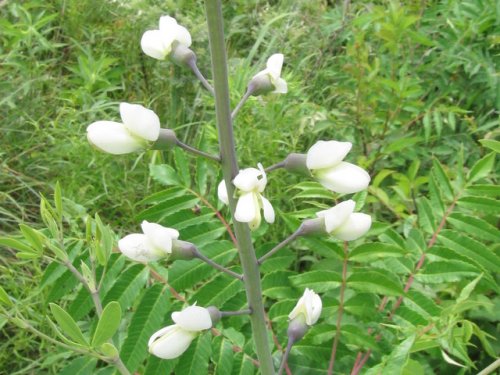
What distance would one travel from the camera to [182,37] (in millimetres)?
1245

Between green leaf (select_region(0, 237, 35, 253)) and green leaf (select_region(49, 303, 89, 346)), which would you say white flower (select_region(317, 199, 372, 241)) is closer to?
green leaf (select_region(49, 303, 89, 346))

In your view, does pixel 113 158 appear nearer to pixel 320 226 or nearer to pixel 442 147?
pixel 442 147

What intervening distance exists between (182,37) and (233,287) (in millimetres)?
620

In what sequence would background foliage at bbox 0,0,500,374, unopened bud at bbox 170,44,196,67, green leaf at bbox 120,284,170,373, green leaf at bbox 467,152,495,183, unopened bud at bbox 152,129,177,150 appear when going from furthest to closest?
green leaf at bbox 467,152,495,183, background foliage at bbox 0,0,500,374, green leaf at bbox 120,284,170,373, unopened bud at bbox 170,44,196,67, unopened bud at bbox 152,129,177,150

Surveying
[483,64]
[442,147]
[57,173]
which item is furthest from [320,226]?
[57,173]

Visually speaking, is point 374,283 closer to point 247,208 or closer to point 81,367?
point 247,208

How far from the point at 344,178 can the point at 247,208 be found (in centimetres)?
20

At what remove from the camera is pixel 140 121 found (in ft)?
3.54

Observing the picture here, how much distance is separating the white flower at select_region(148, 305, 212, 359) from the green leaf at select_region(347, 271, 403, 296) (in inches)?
19.8

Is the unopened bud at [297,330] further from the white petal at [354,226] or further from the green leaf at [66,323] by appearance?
the green leaf at [66,323]

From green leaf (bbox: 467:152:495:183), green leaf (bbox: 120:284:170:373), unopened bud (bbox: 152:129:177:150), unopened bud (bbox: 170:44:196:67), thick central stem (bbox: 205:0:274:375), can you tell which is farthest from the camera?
green leaf (bbox: 467:152:495:183)

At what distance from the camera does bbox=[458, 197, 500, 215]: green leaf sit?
1.58 m

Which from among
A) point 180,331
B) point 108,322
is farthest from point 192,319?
point 108,322

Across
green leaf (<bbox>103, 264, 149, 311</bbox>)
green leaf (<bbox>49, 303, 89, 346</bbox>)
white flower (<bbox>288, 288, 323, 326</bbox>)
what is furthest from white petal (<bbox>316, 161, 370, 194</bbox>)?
green leaf (<bbox>103, 264, 149, 311</bbox>)
